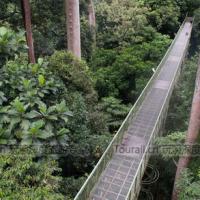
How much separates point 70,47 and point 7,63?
4.24 meters

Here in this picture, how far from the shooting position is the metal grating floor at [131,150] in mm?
7992

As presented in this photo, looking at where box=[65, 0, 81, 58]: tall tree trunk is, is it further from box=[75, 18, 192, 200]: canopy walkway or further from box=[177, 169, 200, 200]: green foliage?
box=[177, 169, 200, 200]: green foliage

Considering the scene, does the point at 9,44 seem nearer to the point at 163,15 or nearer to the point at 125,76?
the point at 125,76

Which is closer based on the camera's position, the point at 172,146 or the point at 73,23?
the point at 172,146

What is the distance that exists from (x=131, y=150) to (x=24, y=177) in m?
4.12

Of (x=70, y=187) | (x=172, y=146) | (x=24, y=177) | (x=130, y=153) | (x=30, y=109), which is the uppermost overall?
(x=30, y=109)

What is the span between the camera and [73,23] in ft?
41.0

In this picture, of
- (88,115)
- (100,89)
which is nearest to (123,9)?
(100,89)

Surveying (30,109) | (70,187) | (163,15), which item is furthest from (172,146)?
(163,15)

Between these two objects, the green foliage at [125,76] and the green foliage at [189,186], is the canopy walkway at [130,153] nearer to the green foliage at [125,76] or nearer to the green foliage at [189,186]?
the green foliage at [125,76]

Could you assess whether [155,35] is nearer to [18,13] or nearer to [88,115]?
[18,13]

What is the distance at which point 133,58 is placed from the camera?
51.6ft

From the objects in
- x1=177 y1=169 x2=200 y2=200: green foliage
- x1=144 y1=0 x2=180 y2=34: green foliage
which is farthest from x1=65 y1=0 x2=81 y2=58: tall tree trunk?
x1=144 y1=0 x2=180 y2=34: green foliage

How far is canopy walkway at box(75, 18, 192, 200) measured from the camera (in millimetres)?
7871
